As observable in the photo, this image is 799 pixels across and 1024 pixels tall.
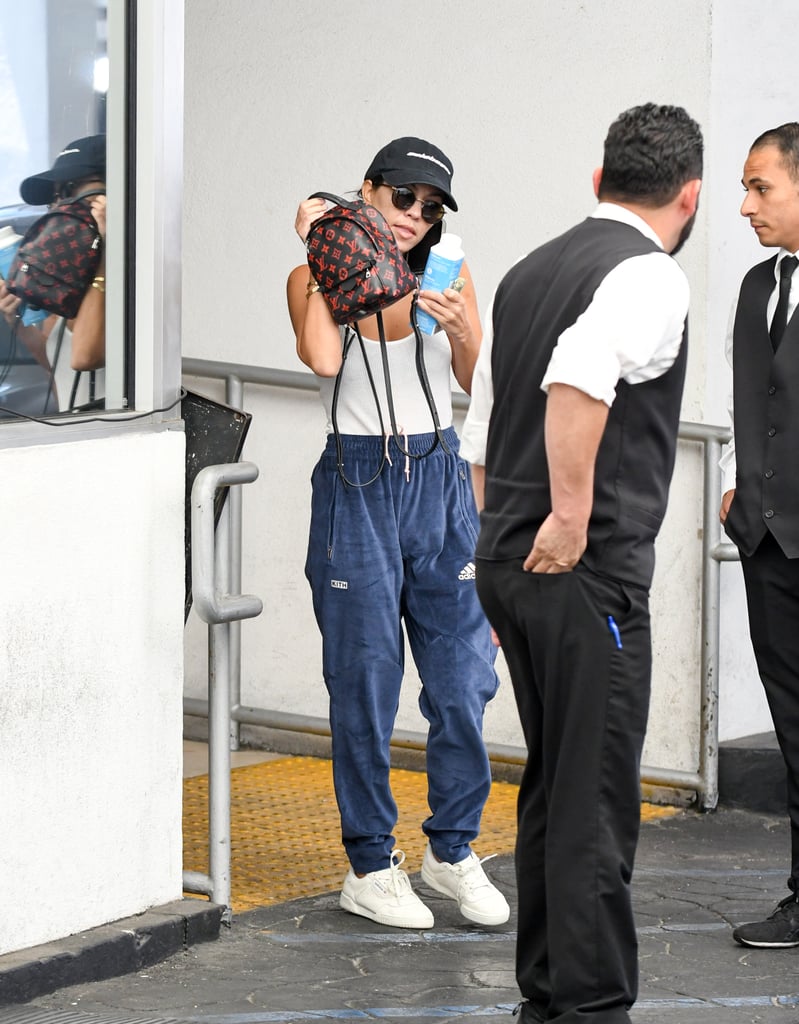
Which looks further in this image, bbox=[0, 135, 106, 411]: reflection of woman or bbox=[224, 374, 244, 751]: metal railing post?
bbox=[224, 374, 244, 751]: metal railing post

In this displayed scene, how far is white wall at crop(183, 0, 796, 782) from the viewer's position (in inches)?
222

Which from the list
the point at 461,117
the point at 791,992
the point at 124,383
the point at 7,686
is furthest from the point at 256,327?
the point at 791,992

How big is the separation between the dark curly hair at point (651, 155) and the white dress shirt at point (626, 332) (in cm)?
14

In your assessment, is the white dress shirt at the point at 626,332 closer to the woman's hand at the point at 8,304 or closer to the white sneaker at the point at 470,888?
the woman's hand at the point at 8,304

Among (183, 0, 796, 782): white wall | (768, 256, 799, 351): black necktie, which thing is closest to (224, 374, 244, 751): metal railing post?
(183, 0, 796, 782): white wall

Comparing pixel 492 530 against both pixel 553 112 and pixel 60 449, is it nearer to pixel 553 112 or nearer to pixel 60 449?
pixel 60 449

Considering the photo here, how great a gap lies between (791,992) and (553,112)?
298 centimetres

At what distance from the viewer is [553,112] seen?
5.83m

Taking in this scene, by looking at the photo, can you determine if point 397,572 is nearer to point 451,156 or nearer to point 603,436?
point 603,436

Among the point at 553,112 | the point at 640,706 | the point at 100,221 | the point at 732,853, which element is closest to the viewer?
the point at 640,706

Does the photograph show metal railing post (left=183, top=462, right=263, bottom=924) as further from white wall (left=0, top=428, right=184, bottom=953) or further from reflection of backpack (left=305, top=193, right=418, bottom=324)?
reflection of backpack (left=305, top=193, right=418, bottom=324)

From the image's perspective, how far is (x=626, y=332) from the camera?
329 centimetres

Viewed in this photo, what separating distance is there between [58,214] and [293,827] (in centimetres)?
222

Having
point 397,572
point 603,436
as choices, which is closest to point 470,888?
point 397,572
